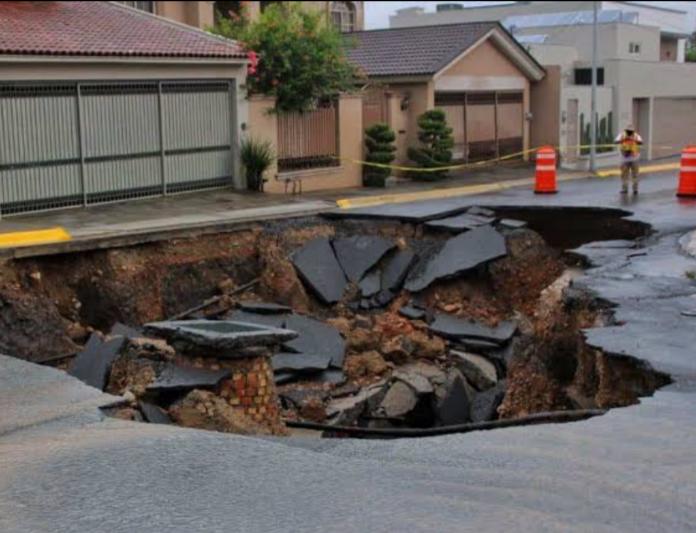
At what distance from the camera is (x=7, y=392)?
857 cm

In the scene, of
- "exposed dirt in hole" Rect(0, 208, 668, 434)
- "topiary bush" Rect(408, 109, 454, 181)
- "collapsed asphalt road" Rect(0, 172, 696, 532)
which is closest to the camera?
"collapsed asphalt road" Rect(0, 172, 696, 532)

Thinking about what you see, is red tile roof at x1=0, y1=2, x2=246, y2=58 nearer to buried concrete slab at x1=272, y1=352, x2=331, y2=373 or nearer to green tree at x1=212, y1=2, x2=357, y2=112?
green tree at x1=212, y1=2, x2=357, y2=112

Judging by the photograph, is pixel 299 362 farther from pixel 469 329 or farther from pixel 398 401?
pixel 469 329

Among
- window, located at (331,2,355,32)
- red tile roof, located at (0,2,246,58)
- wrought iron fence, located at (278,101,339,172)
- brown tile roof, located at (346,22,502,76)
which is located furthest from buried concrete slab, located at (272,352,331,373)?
window, located at (331,2,355,32)

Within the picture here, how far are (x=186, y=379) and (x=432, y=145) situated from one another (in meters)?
18.6

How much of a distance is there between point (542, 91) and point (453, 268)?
1828cm

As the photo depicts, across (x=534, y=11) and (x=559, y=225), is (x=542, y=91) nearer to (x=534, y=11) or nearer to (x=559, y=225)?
(x=559, y=225)

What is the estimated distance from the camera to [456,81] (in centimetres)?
2953

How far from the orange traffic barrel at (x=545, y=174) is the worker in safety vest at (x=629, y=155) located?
1.61 m

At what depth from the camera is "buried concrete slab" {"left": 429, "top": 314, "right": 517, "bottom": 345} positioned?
639 inches

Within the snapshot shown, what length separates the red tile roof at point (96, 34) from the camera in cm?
1820

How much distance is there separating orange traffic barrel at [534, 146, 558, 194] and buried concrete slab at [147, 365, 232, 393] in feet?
46.8

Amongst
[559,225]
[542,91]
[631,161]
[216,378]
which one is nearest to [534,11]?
[542,91]

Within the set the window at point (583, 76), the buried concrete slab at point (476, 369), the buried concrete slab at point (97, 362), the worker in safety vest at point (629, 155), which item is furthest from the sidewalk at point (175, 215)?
the window at point (583, 76)
